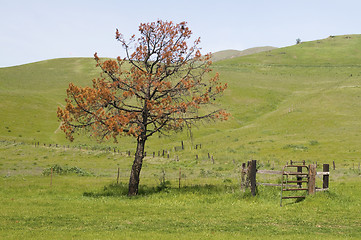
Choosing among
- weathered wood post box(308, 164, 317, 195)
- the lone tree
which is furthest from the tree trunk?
weathered wood post box(308, 164, 317, 195)

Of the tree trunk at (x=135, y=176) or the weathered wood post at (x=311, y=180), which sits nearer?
the weathered wood post at (x=311, y=180)

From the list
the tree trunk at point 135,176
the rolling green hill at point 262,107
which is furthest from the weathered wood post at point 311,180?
the rolling green hill at point 262,107

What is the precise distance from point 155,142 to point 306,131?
31964mm

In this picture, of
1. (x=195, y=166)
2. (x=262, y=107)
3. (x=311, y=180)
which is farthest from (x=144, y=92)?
(x=262, y=107)

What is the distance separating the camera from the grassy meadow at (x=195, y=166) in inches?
635

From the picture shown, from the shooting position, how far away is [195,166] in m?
49.5

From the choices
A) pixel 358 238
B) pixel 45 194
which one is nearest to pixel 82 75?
pixel 45 194

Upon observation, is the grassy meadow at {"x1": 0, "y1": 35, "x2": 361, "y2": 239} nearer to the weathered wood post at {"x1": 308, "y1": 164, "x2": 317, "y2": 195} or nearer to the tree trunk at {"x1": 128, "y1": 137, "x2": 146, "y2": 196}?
the weathered wood post at {"x1": 308, "y1": 164, "x2": 317, "y2": 195}

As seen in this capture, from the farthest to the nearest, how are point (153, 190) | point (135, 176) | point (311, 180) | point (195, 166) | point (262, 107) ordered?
point (262, 107)
point (195, 166)
point (153, 190)
point (135, 176)
point (311, 180)

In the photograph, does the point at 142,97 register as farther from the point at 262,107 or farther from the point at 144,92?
the point at 262,107

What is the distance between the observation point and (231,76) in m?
148

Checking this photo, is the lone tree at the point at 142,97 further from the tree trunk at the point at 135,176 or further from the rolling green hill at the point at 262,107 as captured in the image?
the rolling green hill at the point at 262,107

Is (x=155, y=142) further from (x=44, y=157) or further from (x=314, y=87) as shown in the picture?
(x=314, y=87)

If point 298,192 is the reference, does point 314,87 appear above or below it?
above
